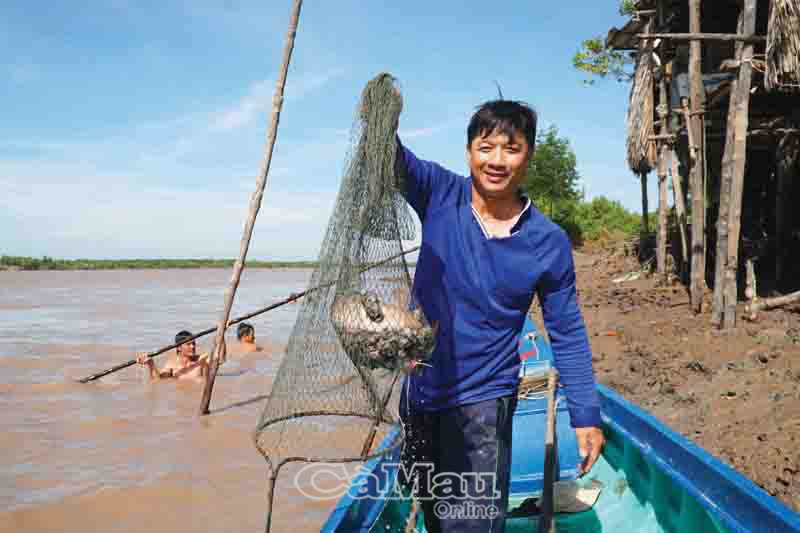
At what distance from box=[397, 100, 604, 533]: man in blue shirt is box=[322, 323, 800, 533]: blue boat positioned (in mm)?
255

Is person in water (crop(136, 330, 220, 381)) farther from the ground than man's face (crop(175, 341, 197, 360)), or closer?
closer

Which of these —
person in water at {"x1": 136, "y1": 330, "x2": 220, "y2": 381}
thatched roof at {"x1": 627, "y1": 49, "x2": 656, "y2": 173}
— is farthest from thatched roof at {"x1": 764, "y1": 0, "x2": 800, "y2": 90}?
person in water at {"x1": 136, "y1": 330, "x2": 220, "y2": 381}

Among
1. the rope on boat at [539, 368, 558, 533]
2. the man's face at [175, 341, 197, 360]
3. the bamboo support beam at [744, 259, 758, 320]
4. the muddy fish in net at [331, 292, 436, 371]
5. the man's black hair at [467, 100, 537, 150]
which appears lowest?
the man's face at [175, 341, 197, 360]

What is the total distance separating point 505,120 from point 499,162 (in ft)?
0.41

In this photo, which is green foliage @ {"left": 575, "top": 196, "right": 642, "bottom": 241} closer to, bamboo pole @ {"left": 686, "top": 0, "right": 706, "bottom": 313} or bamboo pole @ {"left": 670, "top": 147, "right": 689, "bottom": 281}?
bamboo pole @ {"left": 670, "top": 147, "right": 689, "bottom": 281}

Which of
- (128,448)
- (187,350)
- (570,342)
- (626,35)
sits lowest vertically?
(128,448)

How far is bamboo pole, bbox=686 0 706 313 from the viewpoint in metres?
7.08

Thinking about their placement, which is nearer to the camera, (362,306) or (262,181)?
(362,306)

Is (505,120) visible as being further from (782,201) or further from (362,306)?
(782,201)

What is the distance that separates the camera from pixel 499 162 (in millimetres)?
1707

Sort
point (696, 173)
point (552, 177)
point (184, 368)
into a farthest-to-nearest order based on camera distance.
A: point (552, 177), point (184, 368), point (696, 173)

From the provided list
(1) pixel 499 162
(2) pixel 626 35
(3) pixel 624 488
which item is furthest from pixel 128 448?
(2) pixel 626 35

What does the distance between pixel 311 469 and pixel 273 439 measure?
277 centimetres

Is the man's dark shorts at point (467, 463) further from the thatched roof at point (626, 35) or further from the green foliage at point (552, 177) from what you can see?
the green foliage at point (552, 177)
